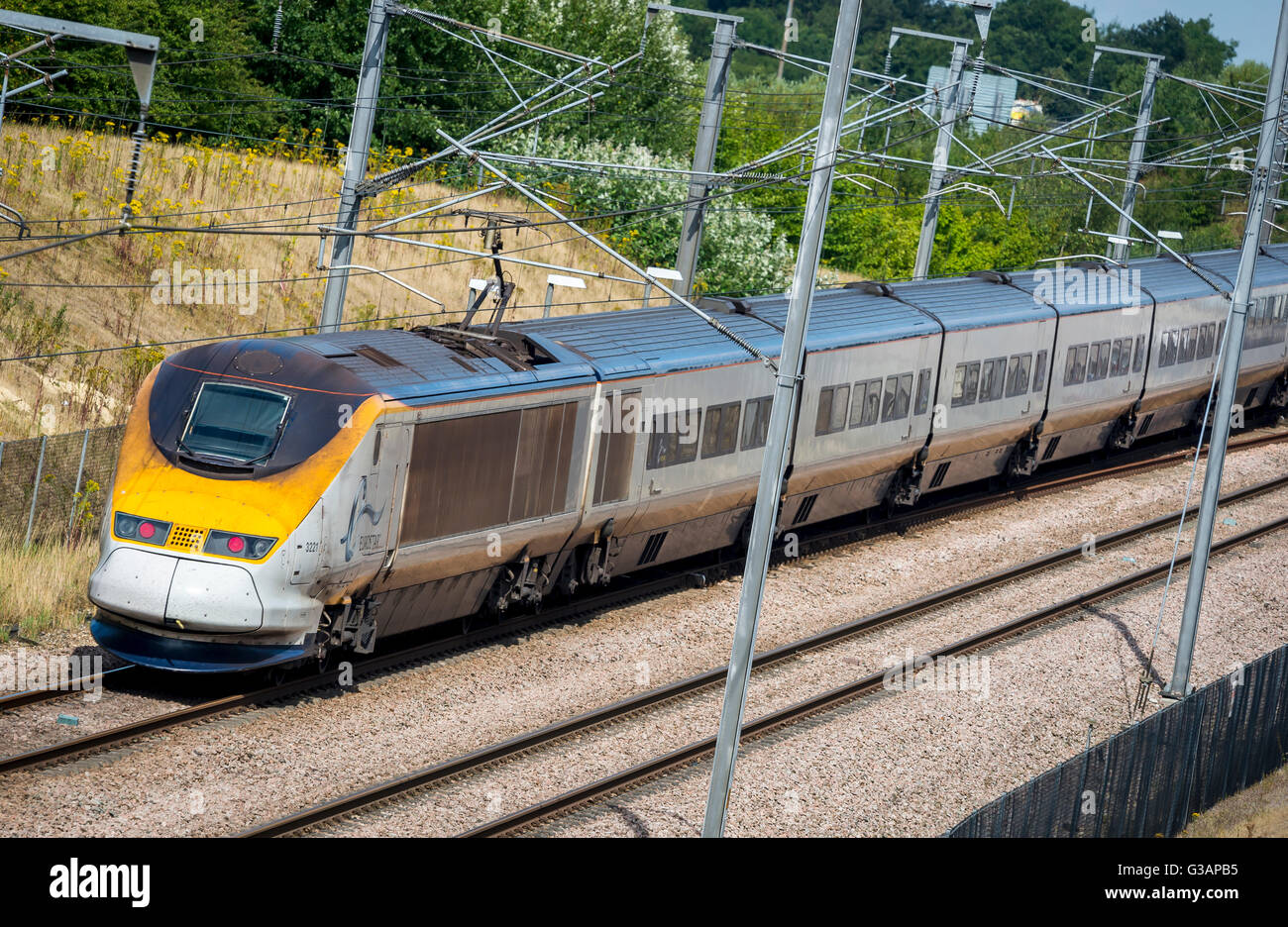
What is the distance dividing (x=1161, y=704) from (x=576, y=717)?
24.7 feet

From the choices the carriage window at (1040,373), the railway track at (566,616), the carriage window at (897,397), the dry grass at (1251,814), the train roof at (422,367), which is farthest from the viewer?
the carriage window at (1040,373)

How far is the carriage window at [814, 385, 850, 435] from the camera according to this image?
70.3 ft

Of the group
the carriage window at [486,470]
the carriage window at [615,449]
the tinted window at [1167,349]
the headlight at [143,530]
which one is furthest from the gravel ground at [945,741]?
the tinted window at [1167,349]

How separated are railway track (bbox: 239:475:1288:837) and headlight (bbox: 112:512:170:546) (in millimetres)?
3026

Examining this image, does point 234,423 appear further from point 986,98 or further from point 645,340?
point 986,98

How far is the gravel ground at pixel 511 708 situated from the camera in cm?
1234

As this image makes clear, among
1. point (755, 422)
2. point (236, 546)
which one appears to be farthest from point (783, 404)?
point (755, 422)

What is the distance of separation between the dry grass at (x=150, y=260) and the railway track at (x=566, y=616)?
7383mm

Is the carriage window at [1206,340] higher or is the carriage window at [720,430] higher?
the carriage window at [1206,340]

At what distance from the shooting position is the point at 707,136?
22766 millimetres

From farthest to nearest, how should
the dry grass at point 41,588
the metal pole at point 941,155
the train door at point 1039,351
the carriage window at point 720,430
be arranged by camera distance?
the train door at point 1039,351 → the metal pole at point 941,155 → the carriage window at point 720,430 → the dry grass at point 41,588

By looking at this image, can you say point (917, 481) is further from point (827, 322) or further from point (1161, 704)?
point (1161, 704)
